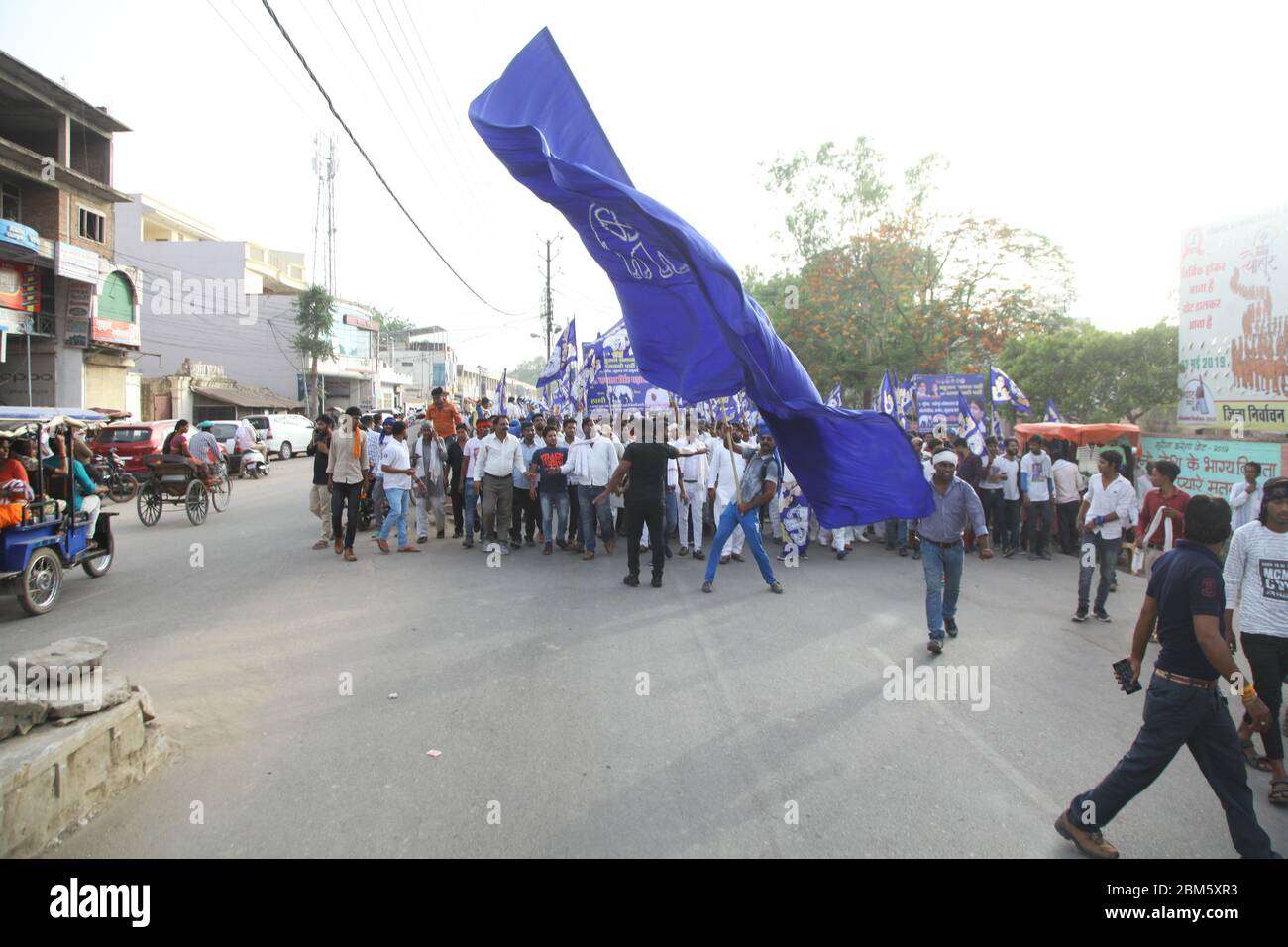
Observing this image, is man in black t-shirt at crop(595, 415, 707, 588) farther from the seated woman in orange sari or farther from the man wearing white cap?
the seated woman in orange sari

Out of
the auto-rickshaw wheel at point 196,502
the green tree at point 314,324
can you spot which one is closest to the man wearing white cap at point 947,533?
the auto-rickshaw wheel at point 196,502

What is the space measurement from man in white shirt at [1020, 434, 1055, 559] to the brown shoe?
8.93 m

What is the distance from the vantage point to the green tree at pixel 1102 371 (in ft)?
58.6

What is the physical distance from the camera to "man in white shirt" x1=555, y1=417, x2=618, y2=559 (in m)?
10.6

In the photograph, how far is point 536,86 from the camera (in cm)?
497

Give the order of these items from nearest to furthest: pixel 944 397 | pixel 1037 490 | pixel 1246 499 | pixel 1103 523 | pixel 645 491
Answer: pixel 1103 523, pixel 1246 499, pixel 645 491, pixel 1037 490, pixel 944 397

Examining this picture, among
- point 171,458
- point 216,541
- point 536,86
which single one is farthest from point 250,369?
point 536,86

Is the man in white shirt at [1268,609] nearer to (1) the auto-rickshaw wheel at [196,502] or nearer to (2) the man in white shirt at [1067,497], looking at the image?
(2) the man in white shirt at [1067,497]

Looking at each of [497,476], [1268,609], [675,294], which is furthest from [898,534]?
[675,294]

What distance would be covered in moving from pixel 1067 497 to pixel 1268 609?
785cm

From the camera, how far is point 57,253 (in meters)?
23.7

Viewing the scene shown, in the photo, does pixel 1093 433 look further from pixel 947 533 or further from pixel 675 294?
pixel 675 294

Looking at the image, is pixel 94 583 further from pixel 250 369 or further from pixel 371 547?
pixel 250 369

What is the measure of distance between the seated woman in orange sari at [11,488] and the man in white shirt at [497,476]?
5110 mm
